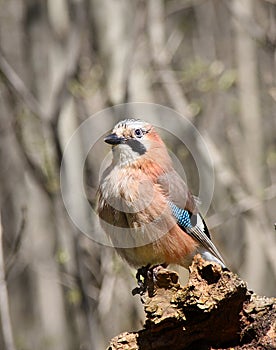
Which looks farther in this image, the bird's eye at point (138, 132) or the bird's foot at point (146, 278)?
the bird's eye at point (138, 132)

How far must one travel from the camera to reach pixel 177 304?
13.3 feet

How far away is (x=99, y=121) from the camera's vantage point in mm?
8047

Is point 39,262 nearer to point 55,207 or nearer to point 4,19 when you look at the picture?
point 55,207

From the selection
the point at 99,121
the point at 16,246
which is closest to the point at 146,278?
the point at 16,246

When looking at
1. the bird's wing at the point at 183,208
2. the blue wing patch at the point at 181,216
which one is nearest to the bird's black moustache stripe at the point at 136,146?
the bird's wing at the point at 183,208

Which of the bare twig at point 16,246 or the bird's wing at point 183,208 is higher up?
the bare twig at point 16,246

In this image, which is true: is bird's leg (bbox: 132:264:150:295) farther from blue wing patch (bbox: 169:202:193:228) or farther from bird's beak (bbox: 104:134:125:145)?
bird's beak (bbox: 104:134:125:145)

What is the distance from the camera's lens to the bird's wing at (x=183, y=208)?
585cm

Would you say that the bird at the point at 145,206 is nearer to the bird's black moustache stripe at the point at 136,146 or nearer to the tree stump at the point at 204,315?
the bird's black moustache stripe at the point at 136,146

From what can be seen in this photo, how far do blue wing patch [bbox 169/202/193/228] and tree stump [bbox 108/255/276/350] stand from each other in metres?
1.54

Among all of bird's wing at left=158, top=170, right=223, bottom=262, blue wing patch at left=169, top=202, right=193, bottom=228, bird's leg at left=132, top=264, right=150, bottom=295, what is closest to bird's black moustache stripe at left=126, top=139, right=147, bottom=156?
bird's wing at left=158, top=170, right=223, bottom=262

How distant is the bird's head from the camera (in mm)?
5785

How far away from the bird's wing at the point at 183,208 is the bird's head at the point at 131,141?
0.90 ft

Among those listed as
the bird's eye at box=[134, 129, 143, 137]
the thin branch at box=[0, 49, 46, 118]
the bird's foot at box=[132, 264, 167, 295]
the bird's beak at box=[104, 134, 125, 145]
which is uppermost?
the thin branch at box=[0, 49, 46, 118]
